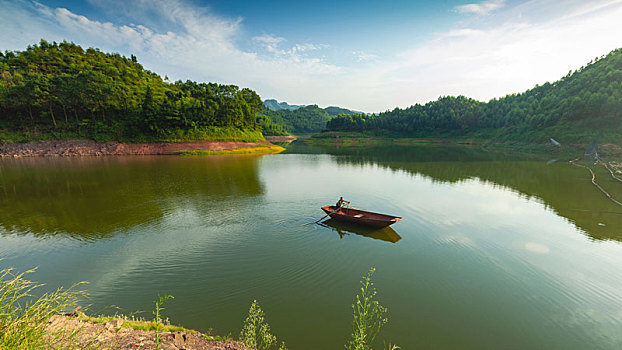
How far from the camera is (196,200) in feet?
69.5

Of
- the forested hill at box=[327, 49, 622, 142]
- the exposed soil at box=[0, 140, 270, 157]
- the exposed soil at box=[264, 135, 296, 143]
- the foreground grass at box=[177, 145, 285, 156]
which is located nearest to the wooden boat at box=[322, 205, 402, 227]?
the foreground grass at box=[177, 145, 285, 156]

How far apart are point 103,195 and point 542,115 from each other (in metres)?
100

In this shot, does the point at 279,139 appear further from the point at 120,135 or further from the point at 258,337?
the point at 258,337

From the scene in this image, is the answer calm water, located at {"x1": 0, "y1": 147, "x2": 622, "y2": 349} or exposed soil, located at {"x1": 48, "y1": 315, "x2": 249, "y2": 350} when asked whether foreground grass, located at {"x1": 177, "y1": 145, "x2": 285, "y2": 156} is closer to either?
calm water, located at {"x1": 0, "y1": 147, "x2": 622, "y2": 349}

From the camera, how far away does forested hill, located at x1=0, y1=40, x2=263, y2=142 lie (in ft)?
173

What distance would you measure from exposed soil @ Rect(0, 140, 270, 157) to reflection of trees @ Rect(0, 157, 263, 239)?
702 inches

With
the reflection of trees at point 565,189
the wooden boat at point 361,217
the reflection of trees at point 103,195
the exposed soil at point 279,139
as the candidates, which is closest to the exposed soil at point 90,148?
the reflection of trees at point 103,195

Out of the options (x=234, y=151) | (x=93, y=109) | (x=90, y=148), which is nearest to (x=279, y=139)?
(x=234, y=151)

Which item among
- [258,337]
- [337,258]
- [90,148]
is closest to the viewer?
[258,337]

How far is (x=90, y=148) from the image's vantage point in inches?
2076

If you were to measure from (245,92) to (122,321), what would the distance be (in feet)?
301

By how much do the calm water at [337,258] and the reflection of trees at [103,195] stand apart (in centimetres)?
22

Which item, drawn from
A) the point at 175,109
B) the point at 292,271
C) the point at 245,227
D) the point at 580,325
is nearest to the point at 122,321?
the point at 292,271

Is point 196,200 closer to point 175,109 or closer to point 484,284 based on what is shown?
point 484,284
